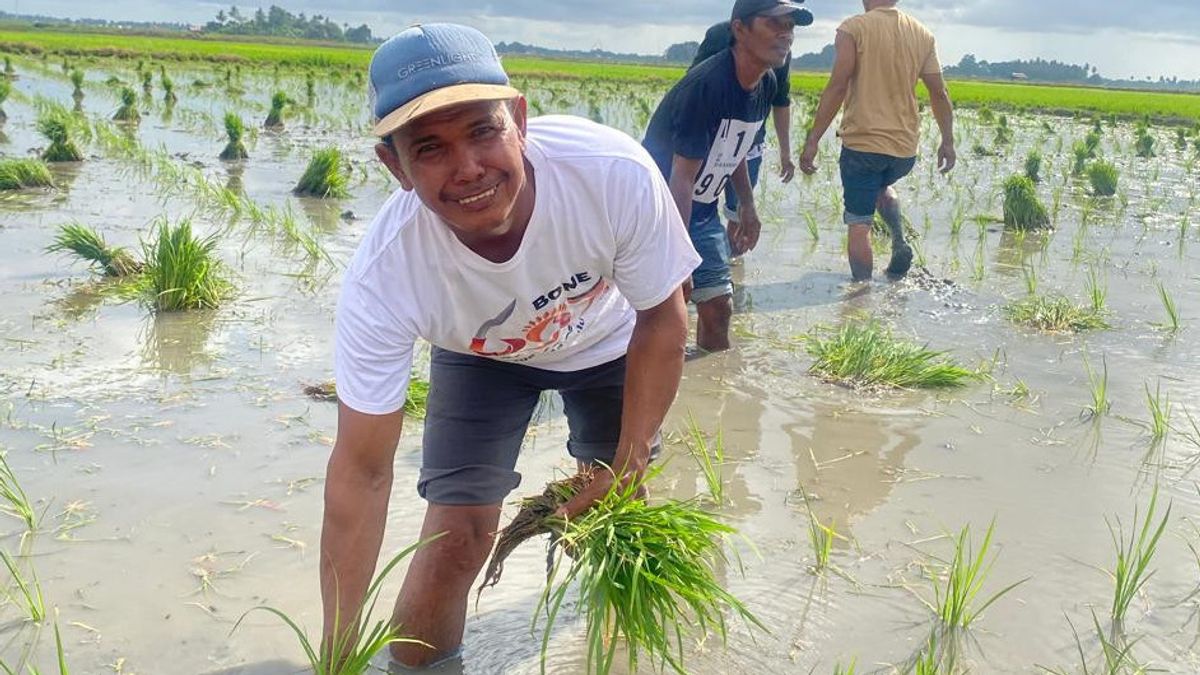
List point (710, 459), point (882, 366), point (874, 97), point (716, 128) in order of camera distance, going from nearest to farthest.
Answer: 1. point (710, 459)
2. point (882, 366)
3. point (716, 128)
4. point (874, 97)

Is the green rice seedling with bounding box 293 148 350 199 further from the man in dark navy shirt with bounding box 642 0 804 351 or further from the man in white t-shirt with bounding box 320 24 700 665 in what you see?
the man in white t-shirt with bounding box 320 24 700 665

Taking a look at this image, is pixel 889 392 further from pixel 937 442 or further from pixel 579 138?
pixel 579 138

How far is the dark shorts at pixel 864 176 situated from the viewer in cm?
600

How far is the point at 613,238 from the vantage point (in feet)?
7.10

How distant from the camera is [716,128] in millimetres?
4406

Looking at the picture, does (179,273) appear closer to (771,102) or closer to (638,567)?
(771,102)

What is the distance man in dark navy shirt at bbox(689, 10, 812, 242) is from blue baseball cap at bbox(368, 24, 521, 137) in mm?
2719

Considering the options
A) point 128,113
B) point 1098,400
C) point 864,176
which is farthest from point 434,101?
point 128,113

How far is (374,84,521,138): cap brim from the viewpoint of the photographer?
175cm

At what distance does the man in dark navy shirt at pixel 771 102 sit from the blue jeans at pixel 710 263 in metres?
0.46

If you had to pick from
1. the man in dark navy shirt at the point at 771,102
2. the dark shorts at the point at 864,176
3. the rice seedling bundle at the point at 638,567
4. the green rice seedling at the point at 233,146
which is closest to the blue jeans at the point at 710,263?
the man in dark navy shirt at the point at 771,102

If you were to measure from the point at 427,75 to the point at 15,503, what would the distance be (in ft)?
6.00

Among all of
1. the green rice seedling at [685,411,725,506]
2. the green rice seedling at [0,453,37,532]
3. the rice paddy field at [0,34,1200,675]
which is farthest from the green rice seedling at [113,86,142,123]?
the green rice seedling at [685,411,725,506]

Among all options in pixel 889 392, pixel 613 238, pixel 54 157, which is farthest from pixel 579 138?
pixel 54 157
